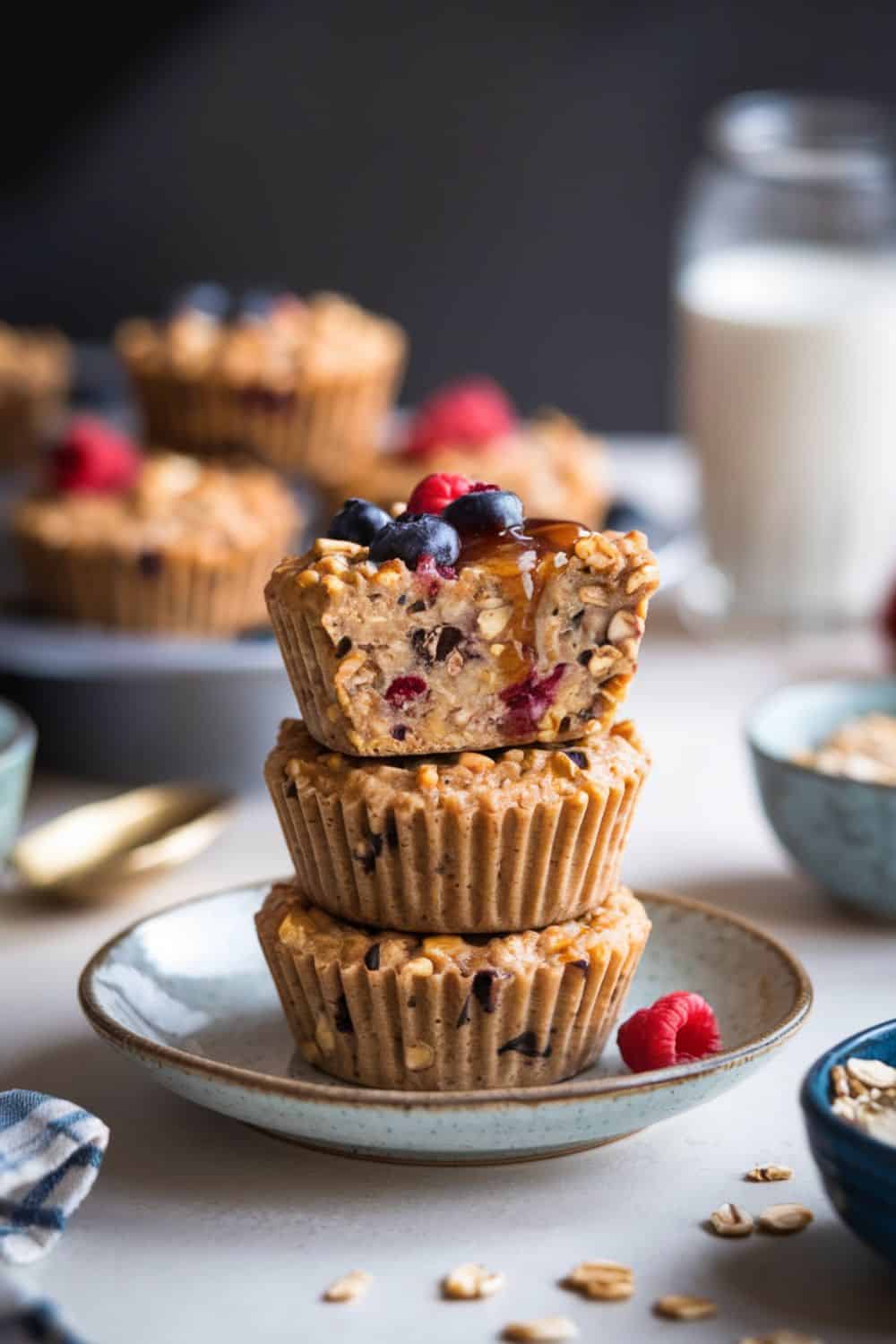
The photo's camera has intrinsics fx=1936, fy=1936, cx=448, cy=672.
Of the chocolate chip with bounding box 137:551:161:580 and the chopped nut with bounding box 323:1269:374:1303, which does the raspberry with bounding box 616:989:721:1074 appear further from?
the chocolate chip with bounding box 137:551:161:580

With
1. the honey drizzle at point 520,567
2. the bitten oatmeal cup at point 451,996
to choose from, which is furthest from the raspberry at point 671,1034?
the honey drizzle at point 520,567

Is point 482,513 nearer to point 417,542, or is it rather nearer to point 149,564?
point 417,542

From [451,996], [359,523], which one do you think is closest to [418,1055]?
[451,996]

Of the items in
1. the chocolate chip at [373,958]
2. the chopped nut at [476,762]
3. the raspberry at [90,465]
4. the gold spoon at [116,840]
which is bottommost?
the gold spoon at [116,840]

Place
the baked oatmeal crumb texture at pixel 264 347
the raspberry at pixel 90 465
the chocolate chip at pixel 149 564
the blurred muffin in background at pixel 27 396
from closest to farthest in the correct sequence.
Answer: the chocolate chip at pixel 149 564 < the raspberry at pixel 90 465 < the baked oatmeal crumb texture at pixel 264 347 < the blurred muffin in background at pixel 27 396

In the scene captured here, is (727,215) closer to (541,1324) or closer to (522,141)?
(522,141)

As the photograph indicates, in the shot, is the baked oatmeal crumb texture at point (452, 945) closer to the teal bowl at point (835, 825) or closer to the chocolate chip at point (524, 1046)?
the chocolate chip at point (524, 1046)
